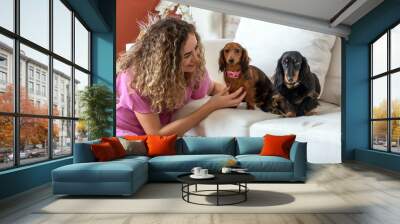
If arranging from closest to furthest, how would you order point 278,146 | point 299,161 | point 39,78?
point 39,78, point 299,161, point 278,146

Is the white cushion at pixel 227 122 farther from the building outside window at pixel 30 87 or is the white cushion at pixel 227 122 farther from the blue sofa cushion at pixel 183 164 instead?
the building outside window at pixel 30 87

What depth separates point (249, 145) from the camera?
666 centimetres

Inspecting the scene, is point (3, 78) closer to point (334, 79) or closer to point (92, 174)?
point (92, 174)

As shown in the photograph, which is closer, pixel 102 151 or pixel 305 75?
pixel 102 151

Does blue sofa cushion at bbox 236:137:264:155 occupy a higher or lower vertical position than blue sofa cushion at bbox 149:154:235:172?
higher

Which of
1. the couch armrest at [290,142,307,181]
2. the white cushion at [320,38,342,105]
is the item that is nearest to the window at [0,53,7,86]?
the couch armrest at [290,142,307,181]

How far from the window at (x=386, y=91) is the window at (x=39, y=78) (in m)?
5.89

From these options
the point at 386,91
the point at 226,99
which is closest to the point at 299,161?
the point at 226,99

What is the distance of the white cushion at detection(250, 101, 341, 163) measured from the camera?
8273 mm

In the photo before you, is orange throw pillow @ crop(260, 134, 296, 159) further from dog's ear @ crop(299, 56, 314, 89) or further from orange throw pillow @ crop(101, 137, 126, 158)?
dog's ear @ crop(299, 56, 314, 89)

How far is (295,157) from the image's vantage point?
584 cm

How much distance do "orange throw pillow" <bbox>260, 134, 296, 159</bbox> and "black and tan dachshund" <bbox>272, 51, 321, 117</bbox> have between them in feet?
7.20

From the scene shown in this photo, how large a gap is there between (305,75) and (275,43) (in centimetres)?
93

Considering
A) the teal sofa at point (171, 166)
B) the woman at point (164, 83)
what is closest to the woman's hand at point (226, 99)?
the woman at point (164, 83)
